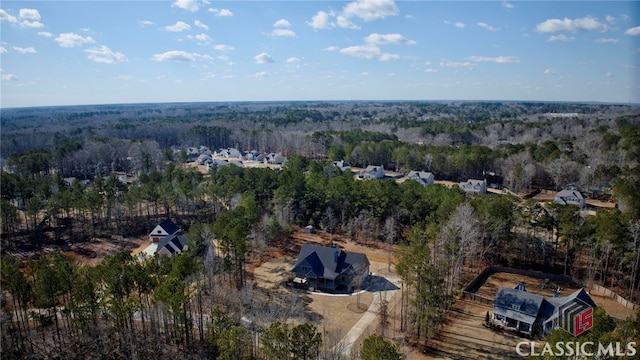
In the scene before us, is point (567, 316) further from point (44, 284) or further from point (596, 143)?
point (596, 143)

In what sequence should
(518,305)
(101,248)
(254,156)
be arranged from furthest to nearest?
(254,156) < (101,248) < (518,305)

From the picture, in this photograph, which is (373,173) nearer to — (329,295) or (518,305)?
(329,295)

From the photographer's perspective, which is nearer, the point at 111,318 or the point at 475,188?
the point at 111,318

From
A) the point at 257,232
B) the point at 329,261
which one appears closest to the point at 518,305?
the point at 329,261

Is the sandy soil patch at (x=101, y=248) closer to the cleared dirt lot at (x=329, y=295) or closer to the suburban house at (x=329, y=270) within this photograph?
the cleared dirt lot at (x=329, y=295)

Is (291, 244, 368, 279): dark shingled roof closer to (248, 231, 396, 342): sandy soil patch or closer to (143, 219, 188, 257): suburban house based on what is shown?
(248, 231, 396, 342): sandy soil patch

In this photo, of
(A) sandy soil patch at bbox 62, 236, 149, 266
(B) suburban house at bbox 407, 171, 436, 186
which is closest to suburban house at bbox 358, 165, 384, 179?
(B) suburban house at bbox 407, 171, 436, 186

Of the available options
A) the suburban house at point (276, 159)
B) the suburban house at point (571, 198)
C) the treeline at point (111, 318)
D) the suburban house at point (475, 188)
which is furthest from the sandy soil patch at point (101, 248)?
the suburban house at point (571, 198)
